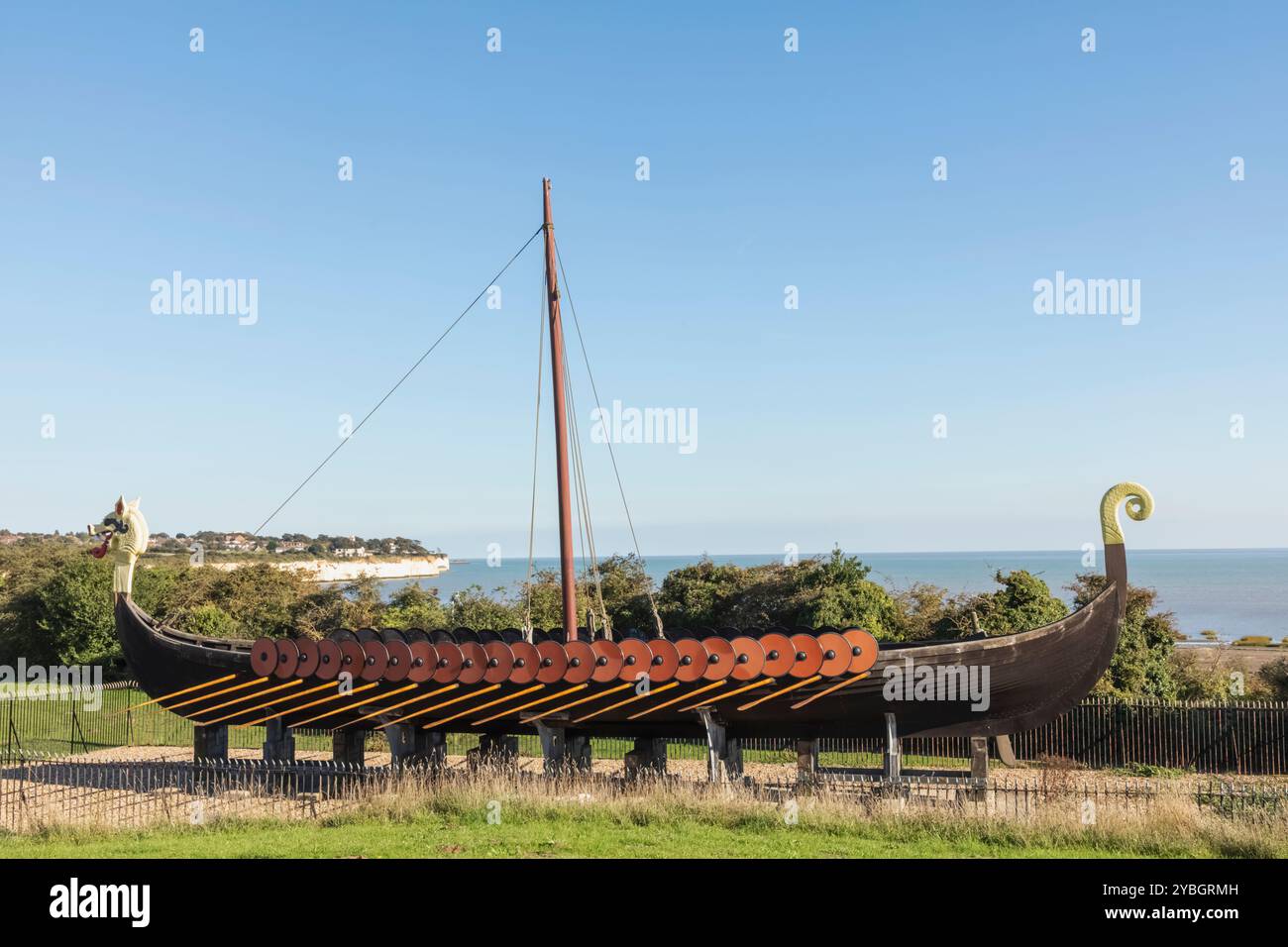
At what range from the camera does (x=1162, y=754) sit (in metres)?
19.4

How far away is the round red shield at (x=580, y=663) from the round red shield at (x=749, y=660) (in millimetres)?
2168

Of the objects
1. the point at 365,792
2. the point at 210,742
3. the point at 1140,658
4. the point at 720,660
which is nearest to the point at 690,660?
the point at 720,660

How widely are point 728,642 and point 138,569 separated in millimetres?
34620

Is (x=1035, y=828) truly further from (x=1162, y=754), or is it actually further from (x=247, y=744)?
(x=247, y=744)

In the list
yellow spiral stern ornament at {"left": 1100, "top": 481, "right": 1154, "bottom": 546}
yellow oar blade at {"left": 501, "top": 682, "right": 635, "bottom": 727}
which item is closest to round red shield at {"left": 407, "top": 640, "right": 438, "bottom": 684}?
yellow oar blade at {"left": 501, "top": 682, "right": 635, "bottom": 727}

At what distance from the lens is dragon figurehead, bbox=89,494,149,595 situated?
63.7 feet

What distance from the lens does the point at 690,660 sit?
15219 millimetres

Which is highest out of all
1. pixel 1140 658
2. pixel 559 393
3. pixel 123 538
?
pixel 559 393

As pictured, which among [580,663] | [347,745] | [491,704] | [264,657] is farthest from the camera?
[347,745]

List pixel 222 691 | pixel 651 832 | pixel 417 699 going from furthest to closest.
A: pixel 222 691 < pixel 417 699 < pixel 651 832

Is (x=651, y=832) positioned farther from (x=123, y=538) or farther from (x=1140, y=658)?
(x=1140, y=658)

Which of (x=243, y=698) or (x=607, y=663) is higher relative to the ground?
(x=607, y=663)

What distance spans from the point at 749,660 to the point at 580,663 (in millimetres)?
2579

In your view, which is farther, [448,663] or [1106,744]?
[1106,744]
